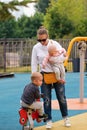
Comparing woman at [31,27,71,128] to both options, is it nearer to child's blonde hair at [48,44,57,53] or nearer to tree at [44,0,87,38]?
child's blonde hair at [48,44,57,53]

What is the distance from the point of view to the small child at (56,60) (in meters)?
7.90

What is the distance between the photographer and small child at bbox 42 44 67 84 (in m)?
7.90

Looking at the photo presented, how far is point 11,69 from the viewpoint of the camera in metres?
26.8

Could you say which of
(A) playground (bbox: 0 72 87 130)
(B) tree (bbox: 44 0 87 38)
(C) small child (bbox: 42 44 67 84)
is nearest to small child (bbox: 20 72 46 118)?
(C) small child (bbox: 42 44 67 84)

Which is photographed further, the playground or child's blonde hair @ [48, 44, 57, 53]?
the playground

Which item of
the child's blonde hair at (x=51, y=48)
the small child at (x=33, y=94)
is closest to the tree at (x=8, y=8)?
the child's blonde hair at (x=51, y=48)

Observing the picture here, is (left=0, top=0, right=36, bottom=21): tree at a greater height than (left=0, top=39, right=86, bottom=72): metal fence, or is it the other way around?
(left=0, top=0, right=36, bottom=21): tree

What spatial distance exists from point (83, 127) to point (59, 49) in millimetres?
1496

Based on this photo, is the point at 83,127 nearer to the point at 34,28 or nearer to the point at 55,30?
the point at 55,30

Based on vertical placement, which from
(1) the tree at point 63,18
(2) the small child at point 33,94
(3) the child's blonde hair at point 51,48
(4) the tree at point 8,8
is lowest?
(2) the small child at point 33,94

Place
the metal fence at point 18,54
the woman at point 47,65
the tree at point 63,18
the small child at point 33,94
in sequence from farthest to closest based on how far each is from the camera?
1. the tree at point 63,18
2. the metal fence at point 18,54
3. the woman at point 47,65
4. the small child at point 33,94

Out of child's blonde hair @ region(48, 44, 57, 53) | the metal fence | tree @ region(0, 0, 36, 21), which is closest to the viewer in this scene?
tree @ region(0, 0, 36, 21)

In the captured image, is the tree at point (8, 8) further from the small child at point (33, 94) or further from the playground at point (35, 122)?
the playground at point (35, 122)

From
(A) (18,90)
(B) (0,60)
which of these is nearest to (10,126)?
(A) (18,90)
